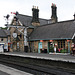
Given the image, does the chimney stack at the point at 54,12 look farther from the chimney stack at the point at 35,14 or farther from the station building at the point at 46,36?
the chimney stack at the point at 35,14

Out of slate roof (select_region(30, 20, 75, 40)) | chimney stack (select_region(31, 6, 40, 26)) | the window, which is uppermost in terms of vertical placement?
chimney stack (select_region(31, 6, 40, 26))

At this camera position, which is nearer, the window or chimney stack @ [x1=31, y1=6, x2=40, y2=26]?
the window

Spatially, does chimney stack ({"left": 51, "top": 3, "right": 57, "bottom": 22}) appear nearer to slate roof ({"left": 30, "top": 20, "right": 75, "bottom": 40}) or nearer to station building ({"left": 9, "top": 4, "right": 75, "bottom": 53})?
station building ({"left": 9, "top": 4, "right": 75, "bottom": 53})

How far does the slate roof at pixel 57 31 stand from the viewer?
73.0ft

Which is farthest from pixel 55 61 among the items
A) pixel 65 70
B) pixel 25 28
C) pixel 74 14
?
pixel 25 28

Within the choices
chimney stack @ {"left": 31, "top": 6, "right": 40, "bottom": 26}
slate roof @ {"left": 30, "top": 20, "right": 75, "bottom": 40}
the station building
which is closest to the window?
the station building

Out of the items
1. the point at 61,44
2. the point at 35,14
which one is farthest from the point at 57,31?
the point at 35,14

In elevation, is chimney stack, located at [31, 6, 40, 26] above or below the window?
above

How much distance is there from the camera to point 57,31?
80.8ft

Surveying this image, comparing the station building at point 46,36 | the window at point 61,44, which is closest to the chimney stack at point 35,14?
the station building at point 46,36

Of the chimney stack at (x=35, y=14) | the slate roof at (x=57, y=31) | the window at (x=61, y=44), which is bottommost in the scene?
the window at (x=61, y=44)

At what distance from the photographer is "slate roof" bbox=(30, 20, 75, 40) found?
22266mm

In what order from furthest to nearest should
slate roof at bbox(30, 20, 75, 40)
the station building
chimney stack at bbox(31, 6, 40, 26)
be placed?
chimney stack at bbox(31, 6, 40, 26) < slate roof at bbox(30, 20, 75, 40) < the station building

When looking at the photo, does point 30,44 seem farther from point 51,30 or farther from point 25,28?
point 51,30
